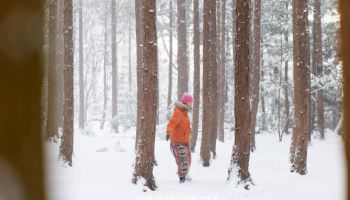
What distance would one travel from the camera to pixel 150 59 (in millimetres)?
9758

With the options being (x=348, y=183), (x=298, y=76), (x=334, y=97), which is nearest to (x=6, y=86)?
(x=348, y=183)

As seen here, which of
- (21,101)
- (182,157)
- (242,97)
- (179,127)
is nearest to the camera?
(21,101)

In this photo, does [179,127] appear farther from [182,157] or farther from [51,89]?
[51,89]

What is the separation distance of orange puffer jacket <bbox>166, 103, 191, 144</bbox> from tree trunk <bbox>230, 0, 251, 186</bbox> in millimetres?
1577

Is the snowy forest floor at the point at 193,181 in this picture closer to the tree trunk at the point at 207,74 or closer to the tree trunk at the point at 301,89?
the tree trunk at the point at 301,89

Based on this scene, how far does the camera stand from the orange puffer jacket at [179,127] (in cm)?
1081

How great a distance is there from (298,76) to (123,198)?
5.76m

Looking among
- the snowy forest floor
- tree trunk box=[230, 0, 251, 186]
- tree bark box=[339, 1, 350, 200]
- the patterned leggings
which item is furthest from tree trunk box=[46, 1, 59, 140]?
tree bark box=[339, 1, 350, 200]

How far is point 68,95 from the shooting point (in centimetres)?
1264

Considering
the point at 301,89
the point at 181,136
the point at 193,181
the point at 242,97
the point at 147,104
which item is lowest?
the point at 193,181

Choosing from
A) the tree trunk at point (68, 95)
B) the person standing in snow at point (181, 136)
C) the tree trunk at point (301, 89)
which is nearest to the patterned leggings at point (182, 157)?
the person standing in snow at point (181, 136)

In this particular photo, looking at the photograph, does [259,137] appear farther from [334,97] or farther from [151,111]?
[151,111]

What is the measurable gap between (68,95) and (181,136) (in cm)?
364

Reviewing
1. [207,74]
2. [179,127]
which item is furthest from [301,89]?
[207,74]
